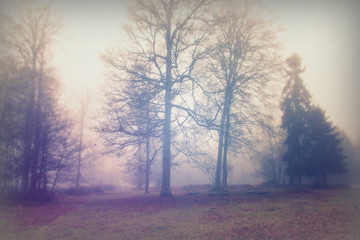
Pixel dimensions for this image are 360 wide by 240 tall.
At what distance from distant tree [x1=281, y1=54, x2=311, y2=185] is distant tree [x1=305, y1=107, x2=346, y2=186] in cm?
90

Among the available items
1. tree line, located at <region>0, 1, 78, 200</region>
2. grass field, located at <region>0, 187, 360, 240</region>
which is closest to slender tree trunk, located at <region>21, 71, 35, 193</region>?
tree line, located at <region>0, 1, 78, 200</region>

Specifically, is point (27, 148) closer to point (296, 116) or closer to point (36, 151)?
point (36, 151)

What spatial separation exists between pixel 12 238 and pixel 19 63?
10.0m

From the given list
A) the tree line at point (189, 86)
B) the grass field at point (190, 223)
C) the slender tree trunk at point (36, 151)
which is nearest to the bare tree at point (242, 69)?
the tree line at point (189, 86)

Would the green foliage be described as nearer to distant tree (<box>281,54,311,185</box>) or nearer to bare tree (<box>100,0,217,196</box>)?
distant tree (<box>281,54,311,185</box>)

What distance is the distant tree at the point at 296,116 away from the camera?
65.1 ft

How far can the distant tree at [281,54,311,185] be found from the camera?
19.8 m

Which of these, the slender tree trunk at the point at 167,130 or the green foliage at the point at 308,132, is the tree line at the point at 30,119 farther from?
the green foliage at the point at 308,132

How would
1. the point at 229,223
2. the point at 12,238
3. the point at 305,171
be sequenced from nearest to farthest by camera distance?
1. the point at 12,238
2. the point at 229,223
3. the point at 305,171

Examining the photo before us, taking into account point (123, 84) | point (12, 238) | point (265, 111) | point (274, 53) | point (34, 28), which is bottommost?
point (12, 238)

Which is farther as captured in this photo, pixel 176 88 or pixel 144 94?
pixel 176 88

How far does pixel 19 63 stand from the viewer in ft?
36.5

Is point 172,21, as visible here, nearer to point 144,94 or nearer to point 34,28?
point 144,94

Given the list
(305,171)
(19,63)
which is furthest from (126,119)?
(305,171)
